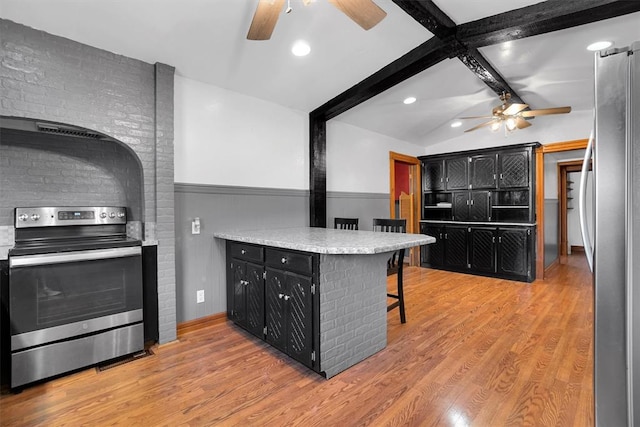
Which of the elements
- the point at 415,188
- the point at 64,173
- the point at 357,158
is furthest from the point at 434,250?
the point at 64,173

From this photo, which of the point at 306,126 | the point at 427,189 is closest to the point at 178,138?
the point at 306,126

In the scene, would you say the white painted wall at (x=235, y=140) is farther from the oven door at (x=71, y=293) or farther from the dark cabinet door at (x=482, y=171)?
the dark cabinet door at (x=482, y=171)

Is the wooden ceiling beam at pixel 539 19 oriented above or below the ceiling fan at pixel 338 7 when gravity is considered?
above

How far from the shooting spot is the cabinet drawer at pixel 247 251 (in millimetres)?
2497

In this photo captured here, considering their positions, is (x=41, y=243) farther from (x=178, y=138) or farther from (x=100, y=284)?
(x=178, y=138)

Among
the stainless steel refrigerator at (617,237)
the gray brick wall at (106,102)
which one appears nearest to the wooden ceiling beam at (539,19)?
the stainless steel refrigerator at (617,237)

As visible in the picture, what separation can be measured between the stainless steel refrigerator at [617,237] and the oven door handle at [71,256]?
2808mm

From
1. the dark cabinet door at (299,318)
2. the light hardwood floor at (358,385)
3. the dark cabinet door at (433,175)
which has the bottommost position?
the light hardwood floor at (358,385)

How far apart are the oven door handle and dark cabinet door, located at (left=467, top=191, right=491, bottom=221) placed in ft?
16.0

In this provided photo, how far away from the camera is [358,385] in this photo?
1.98 meters

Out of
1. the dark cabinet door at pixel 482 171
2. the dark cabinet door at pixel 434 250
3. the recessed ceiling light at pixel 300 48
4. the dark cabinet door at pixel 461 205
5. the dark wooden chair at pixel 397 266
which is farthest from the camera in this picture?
the dark cabinet door at pixel 434 250

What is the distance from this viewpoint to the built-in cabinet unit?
2.06m

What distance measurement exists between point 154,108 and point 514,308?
13.6 ft

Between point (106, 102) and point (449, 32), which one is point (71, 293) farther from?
point (449, 32)
